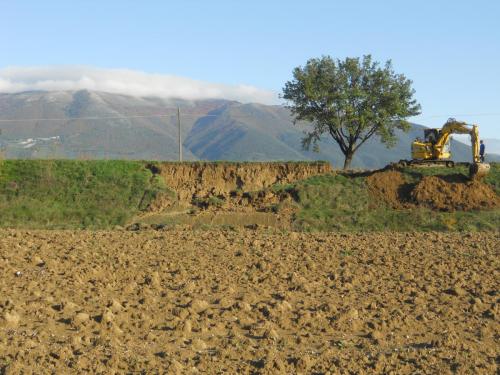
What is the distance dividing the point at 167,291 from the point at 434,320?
629 centimetres

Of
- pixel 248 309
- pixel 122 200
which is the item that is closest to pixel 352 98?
pixel 122 200

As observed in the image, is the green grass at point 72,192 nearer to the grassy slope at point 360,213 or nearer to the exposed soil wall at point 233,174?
the exposed soil wall at point 233,174

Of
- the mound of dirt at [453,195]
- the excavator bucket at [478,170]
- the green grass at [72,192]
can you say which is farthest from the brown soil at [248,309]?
the excavator bucket at [478,170]

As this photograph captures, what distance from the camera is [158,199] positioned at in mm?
36375

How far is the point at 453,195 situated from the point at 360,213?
5133 mm

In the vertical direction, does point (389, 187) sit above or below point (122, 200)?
above

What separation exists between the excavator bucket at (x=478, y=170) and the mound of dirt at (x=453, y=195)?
0.46m

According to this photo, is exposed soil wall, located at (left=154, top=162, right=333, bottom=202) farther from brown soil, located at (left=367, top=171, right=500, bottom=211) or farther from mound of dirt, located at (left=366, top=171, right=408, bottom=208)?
brown soil, located at (left=367, top=171, right=500, bottom=211)

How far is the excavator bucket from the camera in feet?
119

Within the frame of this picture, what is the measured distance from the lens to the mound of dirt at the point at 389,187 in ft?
118

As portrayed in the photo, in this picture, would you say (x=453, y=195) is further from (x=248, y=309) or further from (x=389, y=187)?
(x=248, y=309)

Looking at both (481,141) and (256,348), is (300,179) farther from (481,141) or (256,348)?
(256,348)

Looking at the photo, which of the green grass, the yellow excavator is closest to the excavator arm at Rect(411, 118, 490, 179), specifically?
the yellow excavator

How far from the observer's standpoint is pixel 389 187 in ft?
121
